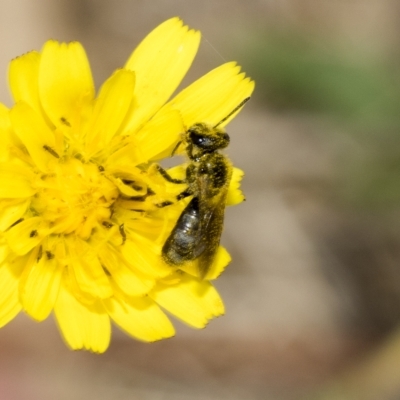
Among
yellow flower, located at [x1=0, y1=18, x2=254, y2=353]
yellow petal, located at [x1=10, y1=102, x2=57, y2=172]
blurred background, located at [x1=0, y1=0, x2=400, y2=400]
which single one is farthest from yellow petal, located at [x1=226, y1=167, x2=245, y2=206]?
blurred background, located at [x1=0, y1=0, x2=400, y2=400]

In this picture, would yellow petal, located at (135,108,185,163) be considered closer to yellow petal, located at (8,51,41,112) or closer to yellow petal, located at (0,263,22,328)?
yellow petal, located at (8,51,41,112)

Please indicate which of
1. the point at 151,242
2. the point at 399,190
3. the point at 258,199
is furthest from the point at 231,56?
the point at 151,242

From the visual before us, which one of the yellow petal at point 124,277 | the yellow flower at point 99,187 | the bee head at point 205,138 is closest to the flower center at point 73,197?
the yellow flower at point 99,187

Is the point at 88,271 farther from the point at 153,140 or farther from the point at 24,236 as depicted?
the point at 153,140

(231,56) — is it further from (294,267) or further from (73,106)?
(73,106)

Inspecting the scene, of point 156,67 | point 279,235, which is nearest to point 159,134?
point 156,67

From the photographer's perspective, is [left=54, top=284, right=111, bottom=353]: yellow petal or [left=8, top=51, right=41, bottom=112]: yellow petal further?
[left=54, top=284, right=111, bottom=353]: yellow petal

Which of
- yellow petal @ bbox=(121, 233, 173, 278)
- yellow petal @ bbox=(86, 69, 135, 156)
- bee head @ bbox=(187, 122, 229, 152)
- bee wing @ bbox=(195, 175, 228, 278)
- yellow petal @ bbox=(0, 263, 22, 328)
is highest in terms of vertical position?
bee head @ bbox=(187, 122, 229, 152)
